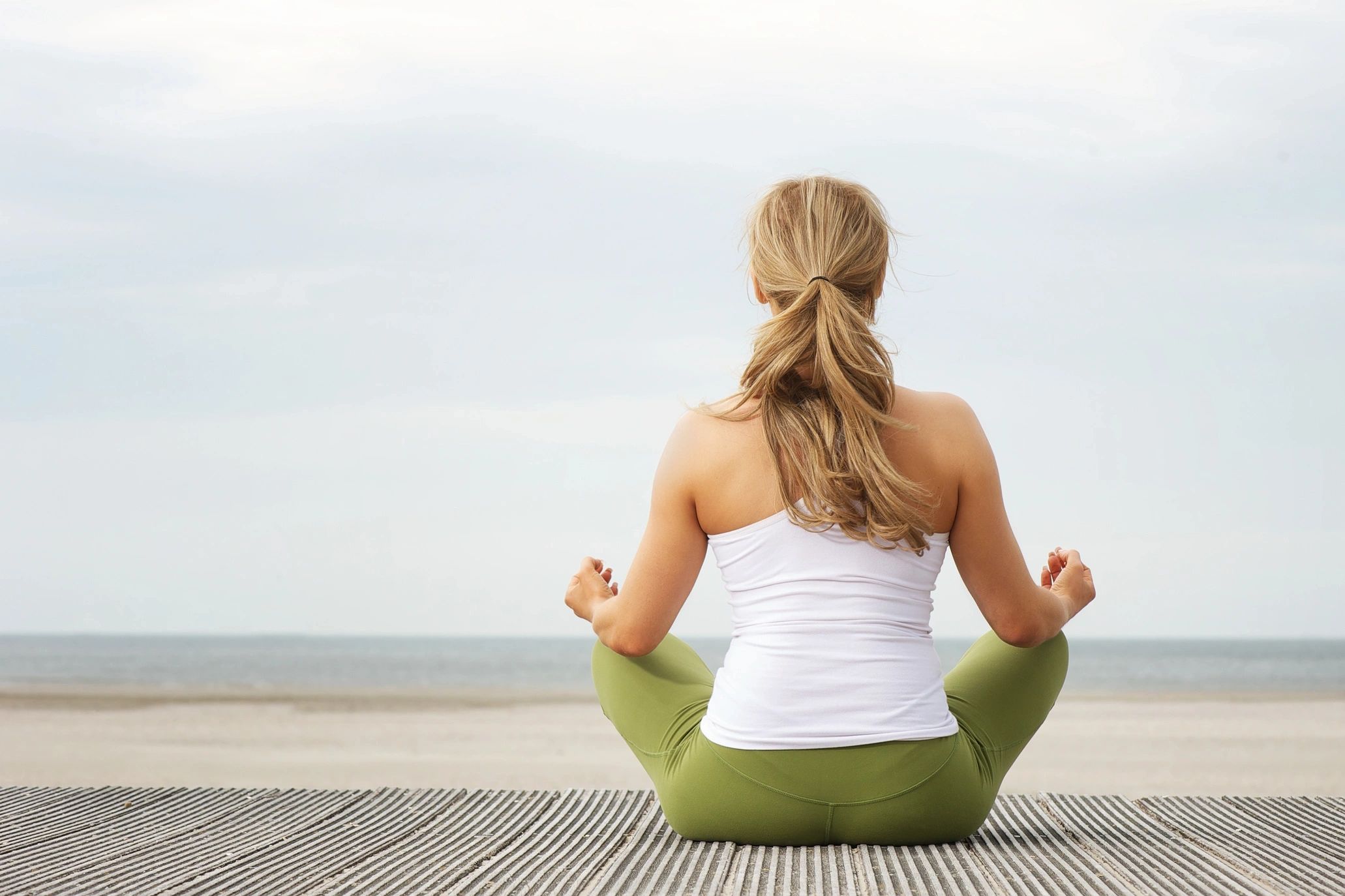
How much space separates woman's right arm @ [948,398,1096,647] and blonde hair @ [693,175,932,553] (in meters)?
0.09

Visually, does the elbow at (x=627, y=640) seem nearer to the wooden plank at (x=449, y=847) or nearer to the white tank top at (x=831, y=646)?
the white tank top at (x=831, y=646)

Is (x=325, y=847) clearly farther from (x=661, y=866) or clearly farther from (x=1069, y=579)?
(x=1069, y=579)

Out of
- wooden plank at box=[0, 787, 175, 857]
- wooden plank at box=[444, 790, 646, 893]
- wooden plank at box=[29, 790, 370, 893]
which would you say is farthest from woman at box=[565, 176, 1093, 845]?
wooden plank at box=[0, 787, 175, 857]

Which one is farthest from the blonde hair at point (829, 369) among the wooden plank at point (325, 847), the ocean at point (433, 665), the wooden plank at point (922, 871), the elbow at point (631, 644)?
the ocean at point (433, 665)

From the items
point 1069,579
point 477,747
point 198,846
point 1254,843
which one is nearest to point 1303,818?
point 1254,843

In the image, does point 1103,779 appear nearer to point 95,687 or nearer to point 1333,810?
point 1333,810

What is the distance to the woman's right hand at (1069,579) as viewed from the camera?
212cm

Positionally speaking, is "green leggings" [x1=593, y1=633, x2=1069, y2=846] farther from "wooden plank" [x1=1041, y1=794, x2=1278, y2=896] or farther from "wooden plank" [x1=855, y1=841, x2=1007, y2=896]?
"wooden plank" [x1=1041, y1=794, x2=1278, y2=896]

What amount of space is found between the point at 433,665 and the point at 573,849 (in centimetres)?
2569

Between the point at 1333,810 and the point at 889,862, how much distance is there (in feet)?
4.46

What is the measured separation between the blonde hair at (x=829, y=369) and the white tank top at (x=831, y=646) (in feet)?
0.16

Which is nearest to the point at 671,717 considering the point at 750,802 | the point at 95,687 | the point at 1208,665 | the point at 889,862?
the point at 750,802

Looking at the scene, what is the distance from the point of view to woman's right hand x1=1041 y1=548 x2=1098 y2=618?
2125mm

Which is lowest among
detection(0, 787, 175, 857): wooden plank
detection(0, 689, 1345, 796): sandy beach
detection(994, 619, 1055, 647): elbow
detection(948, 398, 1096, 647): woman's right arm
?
detection(0, 689, 1345, 796): sandy beach
